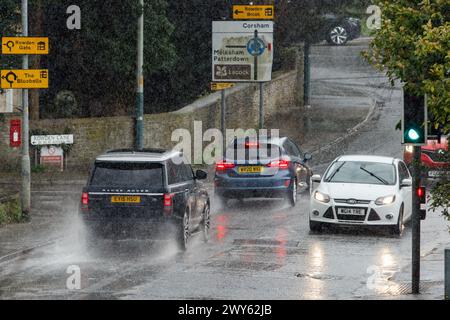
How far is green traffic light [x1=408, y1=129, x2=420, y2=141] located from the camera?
16844 millimetres

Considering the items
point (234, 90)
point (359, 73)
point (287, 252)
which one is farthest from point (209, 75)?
point (287, 252)

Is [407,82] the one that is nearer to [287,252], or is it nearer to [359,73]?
[287,252]

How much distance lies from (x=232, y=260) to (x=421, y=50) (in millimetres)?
7384

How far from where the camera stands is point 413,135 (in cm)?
1689

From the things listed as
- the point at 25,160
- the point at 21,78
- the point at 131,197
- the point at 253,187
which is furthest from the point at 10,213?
the point at 253,187

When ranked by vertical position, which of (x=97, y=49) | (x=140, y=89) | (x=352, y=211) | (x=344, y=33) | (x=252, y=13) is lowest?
(x=352, y=211)

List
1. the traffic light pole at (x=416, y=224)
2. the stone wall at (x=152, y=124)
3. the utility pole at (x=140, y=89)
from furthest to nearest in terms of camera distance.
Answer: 1. the utility pole at (x=140, y=89)
2. the stone wall at (x=152, y=124)
3. the traffic light pole at (x=416, y=224)

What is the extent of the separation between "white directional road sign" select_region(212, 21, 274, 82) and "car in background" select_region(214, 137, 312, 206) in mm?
14860

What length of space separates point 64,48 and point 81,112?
3773 millimetres

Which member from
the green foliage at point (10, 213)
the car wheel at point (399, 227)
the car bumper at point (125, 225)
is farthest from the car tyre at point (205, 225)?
the green foliage at point (10, 213)

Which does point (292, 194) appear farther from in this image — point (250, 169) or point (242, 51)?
point (242, 51)

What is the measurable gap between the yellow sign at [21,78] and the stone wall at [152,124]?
9996 millimetres

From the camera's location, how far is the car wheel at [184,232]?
68.6 ft

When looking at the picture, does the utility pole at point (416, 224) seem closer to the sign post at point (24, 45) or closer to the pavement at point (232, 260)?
the pavement at point (232, 260)
